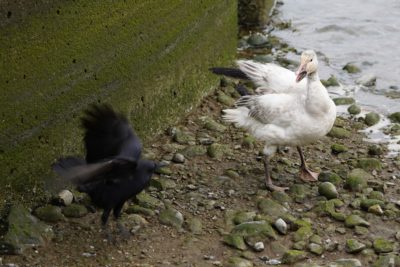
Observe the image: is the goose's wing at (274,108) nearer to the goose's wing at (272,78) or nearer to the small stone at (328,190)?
the goose's wing at (272,78)

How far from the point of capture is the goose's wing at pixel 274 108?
6844 millimetres

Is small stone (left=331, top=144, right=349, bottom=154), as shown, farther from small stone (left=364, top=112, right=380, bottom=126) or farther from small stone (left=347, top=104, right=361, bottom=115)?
small stone (left=347, top=104, right=361, bottom=115)

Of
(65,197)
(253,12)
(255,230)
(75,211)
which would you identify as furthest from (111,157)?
(253,12)

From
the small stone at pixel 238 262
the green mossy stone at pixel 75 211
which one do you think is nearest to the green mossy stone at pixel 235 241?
the small stone at pixel 238 262

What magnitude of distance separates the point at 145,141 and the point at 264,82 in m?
1.16

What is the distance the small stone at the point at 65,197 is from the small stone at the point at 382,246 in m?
2.23

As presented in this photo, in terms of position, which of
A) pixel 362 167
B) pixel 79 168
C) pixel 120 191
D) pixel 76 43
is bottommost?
pixel 362 167

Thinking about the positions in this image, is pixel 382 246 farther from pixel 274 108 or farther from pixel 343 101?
pixel 343 101

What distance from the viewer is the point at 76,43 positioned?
625 cm

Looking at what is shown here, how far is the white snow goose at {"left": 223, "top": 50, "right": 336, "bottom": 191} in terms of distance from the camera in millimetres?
6770

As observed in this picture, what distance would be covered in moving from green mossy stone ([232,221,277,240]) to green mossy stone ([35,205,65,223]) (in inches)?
48.9

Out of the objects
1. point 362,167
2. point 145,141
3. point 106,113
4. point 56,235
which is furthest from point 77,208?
point 362,167

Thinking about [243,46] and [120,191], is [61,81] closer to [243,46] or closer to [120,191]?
[120,191]

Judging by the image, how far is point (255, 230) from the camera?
595cm
